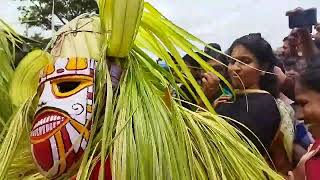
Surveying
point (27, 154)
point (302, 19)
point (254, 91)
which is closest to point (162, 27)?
point (27, 154)

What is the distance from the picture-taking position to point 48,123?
1279 mm

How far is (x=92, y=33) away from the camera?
4.53 feet

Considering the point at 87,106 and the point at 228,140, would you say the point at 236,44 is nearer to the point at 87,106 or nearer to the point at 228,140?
the point at 228,140

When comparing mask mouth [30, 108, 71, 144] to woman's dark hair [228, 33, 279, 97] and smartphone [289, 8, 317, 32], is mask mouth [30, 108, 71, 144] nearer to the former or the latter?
woman's dark hair [228, 33, 279, 97]

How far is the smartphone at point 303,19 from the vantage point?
2.99m

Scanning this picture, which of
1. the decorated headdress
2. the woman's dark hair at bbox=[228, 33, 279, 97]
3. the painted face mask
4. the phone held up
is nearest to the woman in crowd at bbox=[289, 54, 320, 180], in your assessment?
the decorated headdress

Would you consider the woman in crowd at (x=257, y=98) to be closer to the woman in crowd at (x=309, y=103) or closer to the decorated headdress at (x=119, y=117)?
the woman in crowd at (x=309, y=103)

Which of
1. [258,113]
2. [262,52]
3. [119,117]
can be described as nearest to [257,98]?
[258,113]

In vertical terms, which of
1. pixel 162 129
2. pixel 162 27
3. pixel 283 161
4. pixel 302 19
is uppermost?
pixel 302 19

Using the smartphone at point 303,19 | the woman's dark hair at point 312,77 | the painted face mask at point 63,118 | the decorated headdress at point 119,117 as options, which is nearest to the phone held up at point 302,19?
the smartphone at point 303,19

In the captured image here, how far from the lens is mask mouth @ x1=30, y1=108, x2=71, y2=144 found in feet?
4.18

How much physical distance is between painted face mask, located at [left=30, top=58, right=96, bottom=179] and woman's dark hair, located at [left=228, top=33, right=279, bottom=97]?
35.2 inches

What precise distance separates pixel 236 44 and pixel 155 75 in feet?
2.51

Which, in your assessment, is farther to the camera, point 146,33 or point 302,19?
point 302,19
